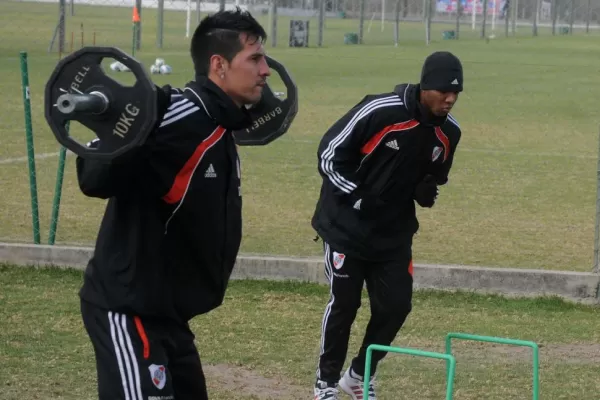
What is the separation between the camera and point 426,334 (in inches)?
341

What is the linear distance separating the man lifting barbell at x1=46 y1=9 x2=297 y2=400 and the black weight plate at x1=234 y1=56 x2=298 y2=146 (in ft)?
1.72

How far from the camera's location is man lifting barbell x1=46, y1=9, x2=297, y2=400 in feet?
13.9

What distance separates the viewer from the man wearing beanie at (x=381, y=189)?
655 cm

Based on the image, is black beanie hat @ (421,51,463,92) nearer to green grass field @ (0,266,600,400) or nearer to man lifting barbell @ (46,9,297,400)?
green grass field @ (0,266,600,400)

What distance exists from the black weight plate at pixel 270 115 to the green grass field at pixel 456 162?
19.6 feet

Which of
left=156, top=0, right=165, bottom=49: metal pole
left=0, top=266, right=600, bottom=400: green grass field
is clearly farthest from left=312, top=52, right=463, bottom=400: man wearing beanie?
left=156, top=0, right=165, bottom=49: metal pole

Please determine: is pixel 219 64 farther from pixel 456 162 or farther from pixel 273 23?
pixel 273 23

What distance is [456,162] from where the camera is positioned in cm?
1716

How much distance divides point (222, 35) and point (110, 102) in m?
0.58

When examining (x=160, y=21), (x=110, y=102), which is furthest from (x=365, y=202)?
(x=160, y=21)

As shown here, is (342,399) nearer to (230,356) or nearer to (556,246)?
(230,356)

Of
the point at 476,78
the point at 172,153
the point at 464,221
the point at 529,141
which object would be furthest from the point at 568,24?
the point at 172,153

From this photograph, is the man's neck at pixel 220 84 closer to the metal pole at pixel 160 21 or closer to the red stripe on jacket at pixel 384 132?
the red stripe on jacket at pixel 384 132

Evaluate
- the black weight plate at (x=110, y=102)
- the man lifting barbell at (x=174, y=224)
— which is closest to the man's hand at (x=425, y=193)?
the man lifting barbell at (x=174, y=224)
